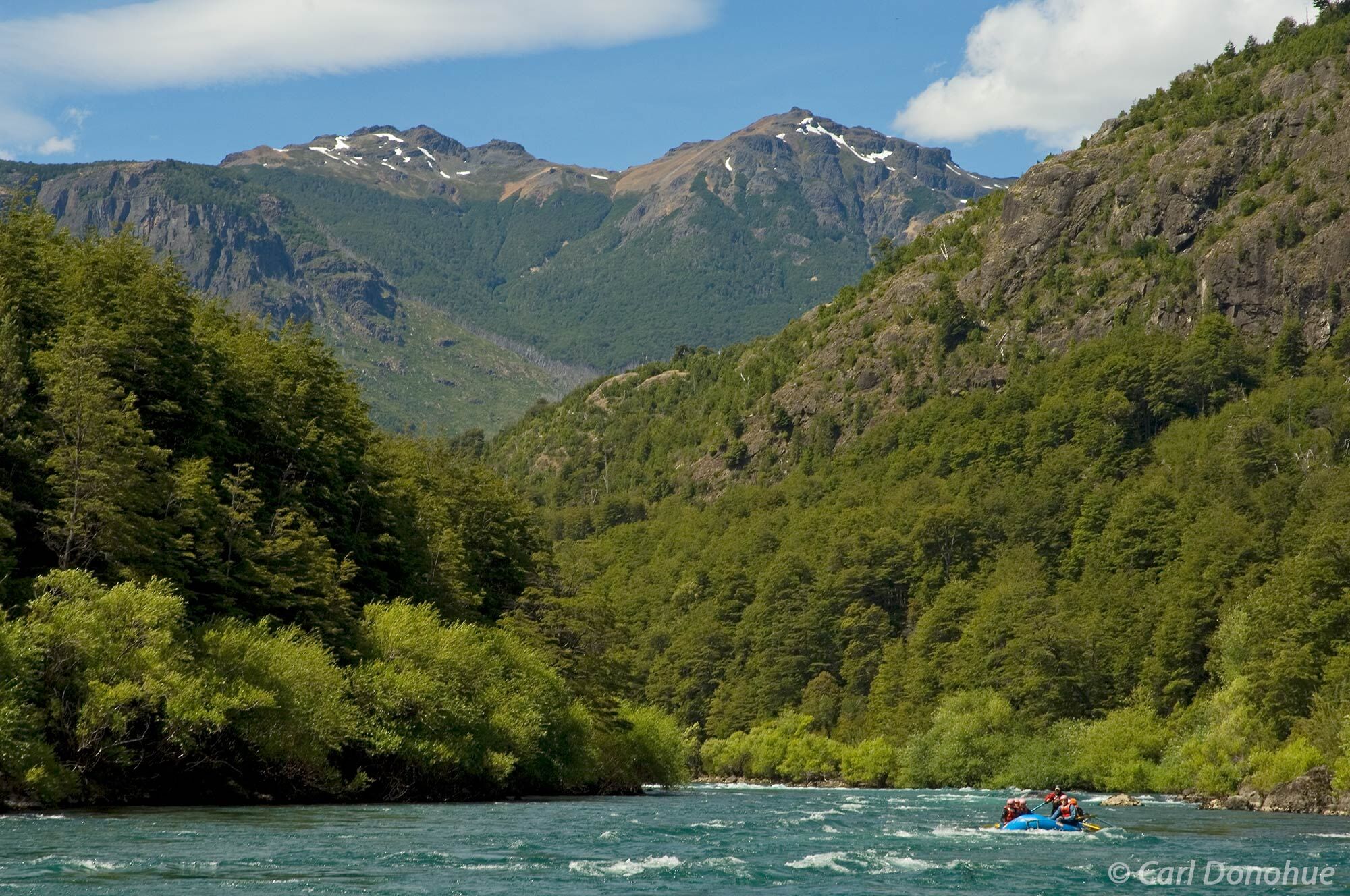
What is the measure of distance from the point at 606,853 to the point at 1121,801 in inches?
2120

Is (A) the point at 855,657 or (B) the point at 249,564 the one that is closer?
(B) the point at 249,564

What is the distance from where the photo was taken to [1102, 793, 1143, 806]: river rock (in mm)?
95875

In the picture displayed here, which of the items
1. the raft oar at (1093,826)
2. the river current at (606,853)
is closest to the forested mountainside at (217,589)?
the river current at (606,853)

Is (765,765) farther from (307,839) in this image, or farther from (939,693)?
(307,839)

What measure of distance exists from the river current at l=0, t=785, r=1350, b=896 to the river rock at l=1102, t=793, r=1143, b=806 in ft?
64.7

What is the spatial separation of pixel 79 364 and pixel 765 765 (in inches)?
4006

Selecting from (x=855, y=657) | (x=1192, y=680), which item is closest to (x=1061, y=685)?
(x=1192, y=680)

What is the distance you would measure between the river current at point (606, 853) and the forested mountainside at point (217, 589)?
10.3ft

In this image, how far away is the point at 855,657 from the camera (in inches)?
7210

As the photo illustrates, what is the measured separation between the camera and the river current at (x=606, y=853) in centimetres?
4366

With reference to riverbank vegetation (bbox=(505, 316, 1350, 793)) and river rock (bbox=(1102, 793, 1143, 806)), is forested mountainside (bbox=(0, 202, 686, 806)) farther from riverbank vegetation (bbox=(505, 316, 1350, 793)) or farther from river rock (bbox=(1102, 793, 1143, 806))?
river rock (bbox=(1102, 793, 1143, 806))

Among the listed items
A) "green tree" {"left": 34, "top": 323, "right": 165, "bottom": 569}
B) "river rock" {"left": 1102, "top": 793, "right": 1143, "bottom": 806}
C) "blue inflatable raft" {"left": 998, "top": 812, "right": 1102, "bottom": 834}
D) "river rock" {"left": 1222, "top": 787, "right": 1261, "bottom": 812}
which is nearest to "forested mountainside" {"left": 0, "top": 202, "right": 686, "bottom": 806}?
"green tree" {"left": 34, "top": 323, "right": 165, "bottom": 569}

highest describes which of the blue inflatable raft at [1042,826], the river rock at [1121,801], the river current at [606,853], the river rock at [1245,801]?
the river current at [606,853]

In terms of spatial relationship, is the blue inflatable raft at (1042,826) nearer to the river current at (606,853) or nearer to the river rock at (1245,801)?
the river current at (606,853)
